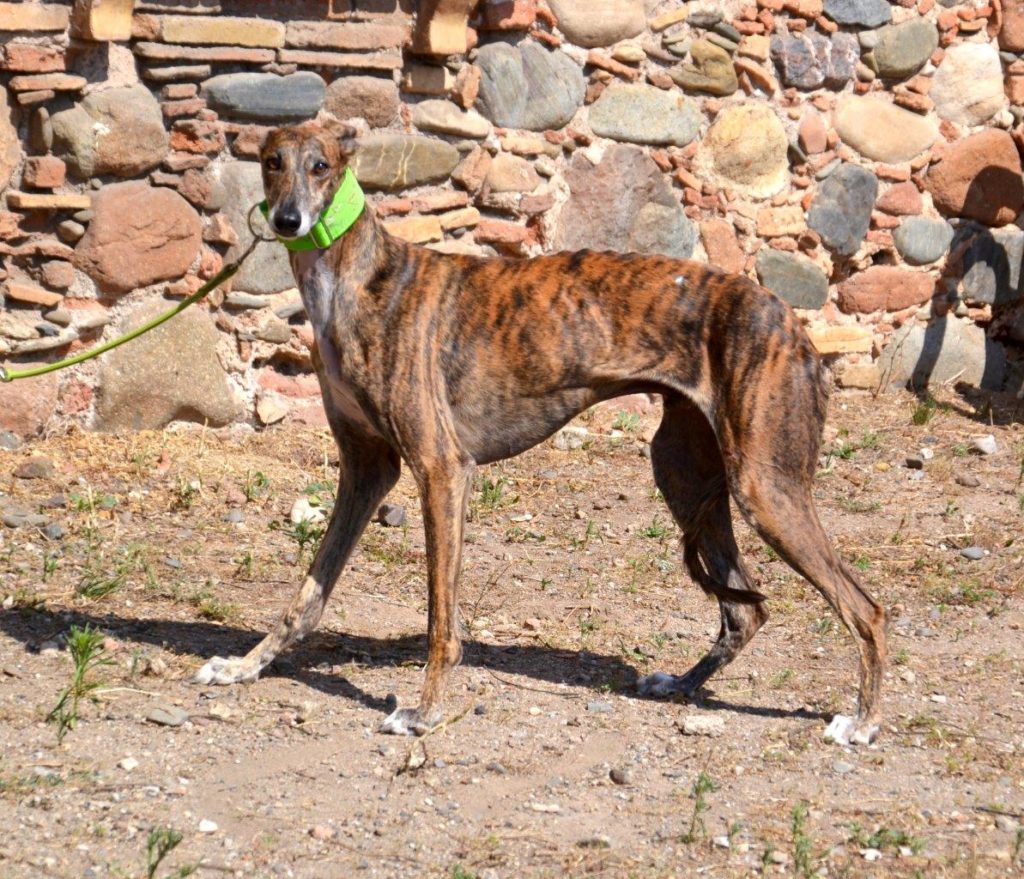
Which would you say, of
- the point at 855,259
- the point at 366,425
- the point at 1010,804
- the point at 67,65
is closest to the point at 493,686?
the point at 366,425

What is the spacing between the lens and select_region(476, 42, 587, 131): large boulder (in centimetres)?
764

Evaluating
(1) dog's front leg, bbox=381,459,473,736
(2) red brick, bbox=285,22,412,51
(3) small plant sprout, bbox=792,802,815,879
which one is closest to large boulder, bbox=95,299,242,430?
(2) red brick, bbox=285,22,412,51

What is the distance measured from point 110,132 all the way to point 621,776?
12.2ft

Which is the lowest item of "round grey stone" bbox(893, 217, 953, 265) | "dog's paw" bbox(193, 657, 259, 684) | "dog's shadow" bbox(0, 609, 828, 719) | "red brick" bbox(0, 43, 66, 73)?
"dog's shadow" bbox(0, 609, 828, 719)

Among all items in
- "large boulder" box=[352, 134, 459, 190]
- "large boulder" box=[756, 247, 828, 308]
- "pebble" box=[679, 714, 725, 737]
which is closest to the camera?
"pebble" box=[679, 714, 725, 737]

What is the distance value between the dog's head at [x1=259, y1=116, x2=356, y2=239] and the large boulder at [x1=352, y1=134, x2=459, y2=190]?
8.03ft

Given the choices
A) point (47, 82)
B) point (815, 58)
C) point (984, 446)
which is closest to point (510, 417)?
point (47, 82)

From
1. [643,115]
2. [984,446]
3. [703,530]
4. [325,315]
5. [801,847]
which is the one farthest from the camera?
[984,446]

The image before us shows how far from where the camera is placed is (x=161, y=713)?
4.58m

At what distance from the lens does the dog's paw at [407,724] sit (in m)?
4.63

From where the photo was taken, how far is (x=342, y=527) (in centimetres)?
511

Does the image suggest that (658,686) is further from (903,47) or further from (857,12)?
(903,47)

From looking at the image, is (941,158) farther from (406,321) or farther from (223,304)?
(406,321)

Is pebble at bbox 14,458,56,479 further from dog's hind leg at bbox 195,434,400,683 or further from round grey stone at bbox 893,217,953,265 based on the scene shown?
round grey stone at bbox 893,217,953,265
